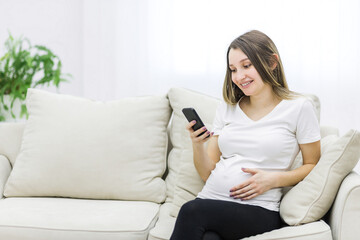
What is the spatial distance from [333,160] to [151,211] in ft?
2.38

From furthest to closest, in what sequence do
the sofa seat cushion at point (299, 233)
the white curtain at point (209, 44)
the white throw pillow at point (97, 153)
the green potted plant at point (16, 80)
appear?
the white curtain at point (209, 44)
the green potted plant at point (16, 80)
the white throw pillow at point (97, 153)
the sofa seat cushion at point (299, 233)

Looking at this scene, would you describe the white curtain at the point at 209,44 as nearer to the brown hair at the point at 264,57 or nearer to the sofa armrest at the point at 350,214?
the brown hair at the point at 264,57

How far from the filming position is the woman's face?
4.91 feet

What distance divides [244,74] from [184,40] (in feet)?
5.31

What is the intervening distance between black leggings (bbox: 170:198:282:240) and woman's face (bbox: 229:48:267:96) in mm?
425

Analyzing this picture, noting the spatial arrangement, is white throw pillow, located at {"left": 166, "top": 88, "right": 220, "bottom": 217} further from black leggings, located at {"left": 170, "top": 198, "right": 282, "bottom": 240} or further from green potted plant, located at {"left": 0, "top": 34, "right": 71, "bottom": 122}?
green potted plant, located at {"left": 0, "top": 34, "right": 71, "bottom": 122}

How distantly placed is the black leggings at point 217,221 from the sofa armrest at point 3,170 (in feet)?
3.39

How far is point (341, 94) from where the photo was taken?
2857 millimetres

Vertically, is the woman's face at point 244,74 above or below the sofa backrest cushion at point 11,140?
above

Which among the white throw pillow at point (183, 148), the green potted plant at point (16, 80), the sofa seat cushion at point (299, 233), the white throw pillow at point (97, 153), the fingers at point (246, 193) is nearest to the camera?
the sofa seat cushion at point (299, 233)

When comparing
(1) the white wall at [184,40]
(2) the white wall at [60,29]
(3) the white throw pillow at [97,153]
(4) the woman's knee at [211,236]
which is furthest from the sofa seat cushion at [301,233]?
(2) the white wall at [60,29]

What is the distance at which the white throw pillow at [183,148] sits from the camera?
1.65 meters

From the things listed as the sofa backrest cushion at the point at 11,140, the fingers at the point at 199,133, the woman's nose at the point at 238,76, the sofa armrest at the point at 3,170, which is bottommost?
the sofa armrest at the point at 3,170

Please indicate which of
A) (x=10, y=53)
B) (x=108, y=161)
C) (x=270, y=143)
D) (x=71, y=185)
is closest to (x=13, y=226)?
(x=71, y=185)
